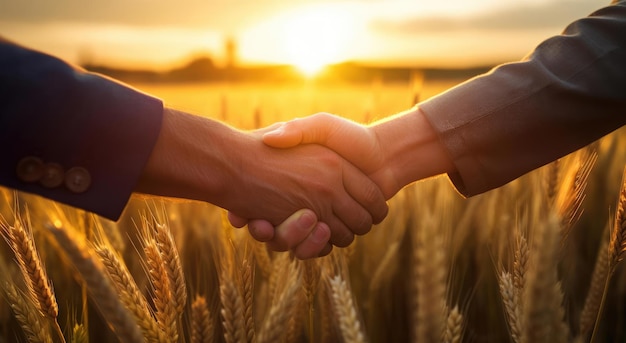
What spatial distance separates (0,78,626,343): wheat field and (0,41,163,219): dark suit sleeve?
8 cm

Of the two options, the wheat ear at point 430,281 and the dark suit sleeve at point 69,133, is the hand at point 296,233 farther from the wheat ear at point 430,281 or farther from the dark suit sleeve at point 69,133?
the wheat ear at point 430,281

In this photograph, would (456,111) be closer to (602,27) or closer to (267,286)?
(602,27)

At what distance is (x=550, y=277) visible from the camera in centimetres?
93

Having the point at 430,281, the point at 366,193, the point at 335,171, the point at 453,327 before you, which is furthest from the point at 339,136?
the point at 430,281

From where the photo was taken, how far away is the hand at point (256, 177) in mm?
1791

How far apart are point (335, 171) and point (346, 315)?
114cm

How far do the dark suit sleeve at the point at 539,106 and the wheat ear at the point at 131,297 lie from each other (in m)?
1.19

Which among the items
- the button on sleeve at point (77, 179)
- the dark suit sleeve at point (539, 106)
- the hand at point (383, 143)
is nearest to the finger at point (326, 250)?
the hand at point (383, 143)

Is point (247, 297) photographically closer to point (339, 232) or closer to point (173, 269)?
point (173, 269)

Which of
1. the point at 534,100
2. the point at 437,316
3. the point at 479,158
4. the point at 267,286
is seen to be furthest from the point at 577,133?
the point at 437,316

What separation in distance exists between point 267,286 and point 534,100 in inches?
42.2

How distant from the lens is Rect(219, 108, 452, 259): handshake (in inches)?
81.9

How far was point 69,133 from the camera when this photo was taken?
5.08 feet

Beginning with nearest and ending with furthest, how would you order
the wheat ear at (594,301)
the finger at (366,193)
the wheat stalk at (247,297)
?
the wheat stalk at (247,297) → the wheat ear at (594,301) → the finger at (366,193)
